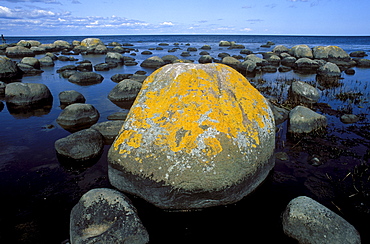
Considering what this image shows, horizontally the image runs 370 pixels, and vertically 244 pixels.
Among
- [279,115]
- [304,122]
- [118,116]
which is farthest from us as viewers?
[118,116]

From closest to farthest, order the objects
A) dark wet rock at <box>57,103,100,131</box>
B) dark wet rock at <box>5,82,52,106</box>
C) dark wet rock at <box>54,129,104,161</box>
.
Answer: dark wet rock at <box>54,129,104,161</box>
dark wet rock at <box>57,103,100,131</box>
dark wet rock at <box>5,82,52,106</box>

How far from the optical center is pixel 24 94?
38.2ft

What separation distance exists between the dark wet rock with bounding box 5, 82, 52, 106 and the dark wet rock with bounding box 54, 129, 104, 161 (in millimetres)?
6573

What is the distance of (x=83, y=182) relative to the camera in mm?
5672

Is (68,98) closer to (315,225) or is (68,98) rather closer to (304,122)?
(304,122)

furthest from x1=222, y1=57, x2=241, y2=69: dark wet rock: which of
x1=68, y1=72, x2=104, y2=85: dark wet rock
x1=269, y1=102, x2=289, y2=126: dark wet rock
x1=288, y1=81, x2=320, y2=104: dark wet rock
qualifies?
x1=269, y1=102, x2=289, y2=126: dark wet rock

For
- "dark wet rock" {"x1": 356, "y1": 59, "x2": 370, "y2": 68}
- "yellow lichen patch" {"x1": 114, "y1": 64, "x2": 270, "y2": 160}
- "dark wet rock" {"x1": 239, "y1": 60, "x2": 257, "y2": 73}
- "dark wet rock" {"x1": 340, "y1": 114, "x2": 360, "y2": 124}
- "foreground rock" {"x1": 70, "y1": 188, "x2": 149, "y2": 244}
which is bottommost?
"foreground rock" {"x1": 70, "y1": 188, "x2": 149, "y2": 244}

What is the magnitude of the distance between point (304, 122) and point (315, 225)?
5.14 meters

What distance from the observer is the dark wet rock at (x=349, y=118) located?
916 cm

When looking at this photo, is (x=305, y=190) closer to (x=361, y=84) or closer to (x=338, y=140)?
(x=338, y=140)

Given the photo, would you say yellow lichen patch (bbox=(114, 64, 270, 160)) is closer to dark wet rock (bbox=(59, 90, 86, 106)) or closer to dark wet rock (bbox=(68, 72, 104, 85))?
dark wet rock (bbox=(59, 90, 86, 106))

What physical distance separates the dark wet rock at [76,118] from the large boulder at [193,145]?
451cm

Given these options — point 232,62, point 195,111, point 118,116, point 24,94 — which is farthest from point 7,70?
point 232,62

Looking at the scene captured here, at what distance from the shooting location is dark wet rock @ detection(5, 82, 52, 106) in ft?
38.0
